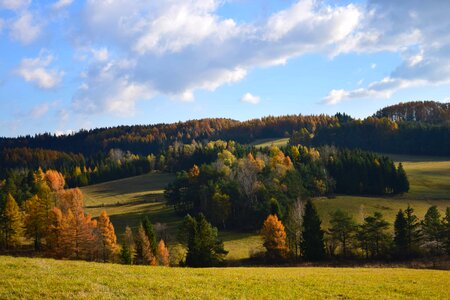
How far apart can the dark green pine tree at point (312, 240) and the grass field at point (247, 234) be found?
36.5 ft

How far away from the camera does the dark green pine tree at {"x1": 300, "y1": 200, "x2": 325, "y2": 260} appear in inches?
2761

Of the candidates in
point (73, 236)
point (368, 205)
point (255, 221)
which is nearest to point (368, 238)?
point (255, 221)

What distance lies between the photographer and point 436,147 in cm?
19500

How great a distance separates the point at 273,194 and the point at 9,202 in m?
63.8

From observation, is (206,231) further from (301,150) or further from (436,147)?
(436,147)

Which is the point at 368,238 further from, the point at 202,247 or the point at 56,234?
the point at 56,234

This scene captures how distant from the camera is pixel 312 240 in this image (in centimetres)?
7056

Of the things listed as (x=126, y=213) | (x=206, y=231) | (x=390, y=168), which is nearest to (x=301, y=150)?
(x=390, y=168)

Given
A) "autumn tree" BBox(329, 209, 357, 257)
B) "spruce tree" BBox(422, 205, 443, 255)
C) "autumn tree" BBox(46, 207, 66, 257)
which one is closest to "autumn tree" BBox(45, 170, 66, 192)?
"autumn tree" BBox(46, 207, 66, 257)

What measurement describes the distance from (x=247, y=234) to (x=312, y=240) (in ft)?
90.0

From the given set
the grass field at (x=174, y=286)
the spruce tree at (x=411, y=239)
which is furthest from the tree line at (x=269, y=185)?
the grass field at (x=174, y=286)

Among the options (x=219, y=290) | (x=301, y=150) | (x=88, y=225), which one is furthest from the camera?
(x=301, y=150)

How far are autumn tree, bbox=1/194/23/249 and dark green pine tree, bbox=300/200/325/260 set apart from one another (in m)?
59.2

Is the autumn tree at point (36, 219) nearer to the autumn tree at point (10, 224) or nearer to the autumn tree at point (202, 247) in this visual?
the autumn tree at point (10, 224)
